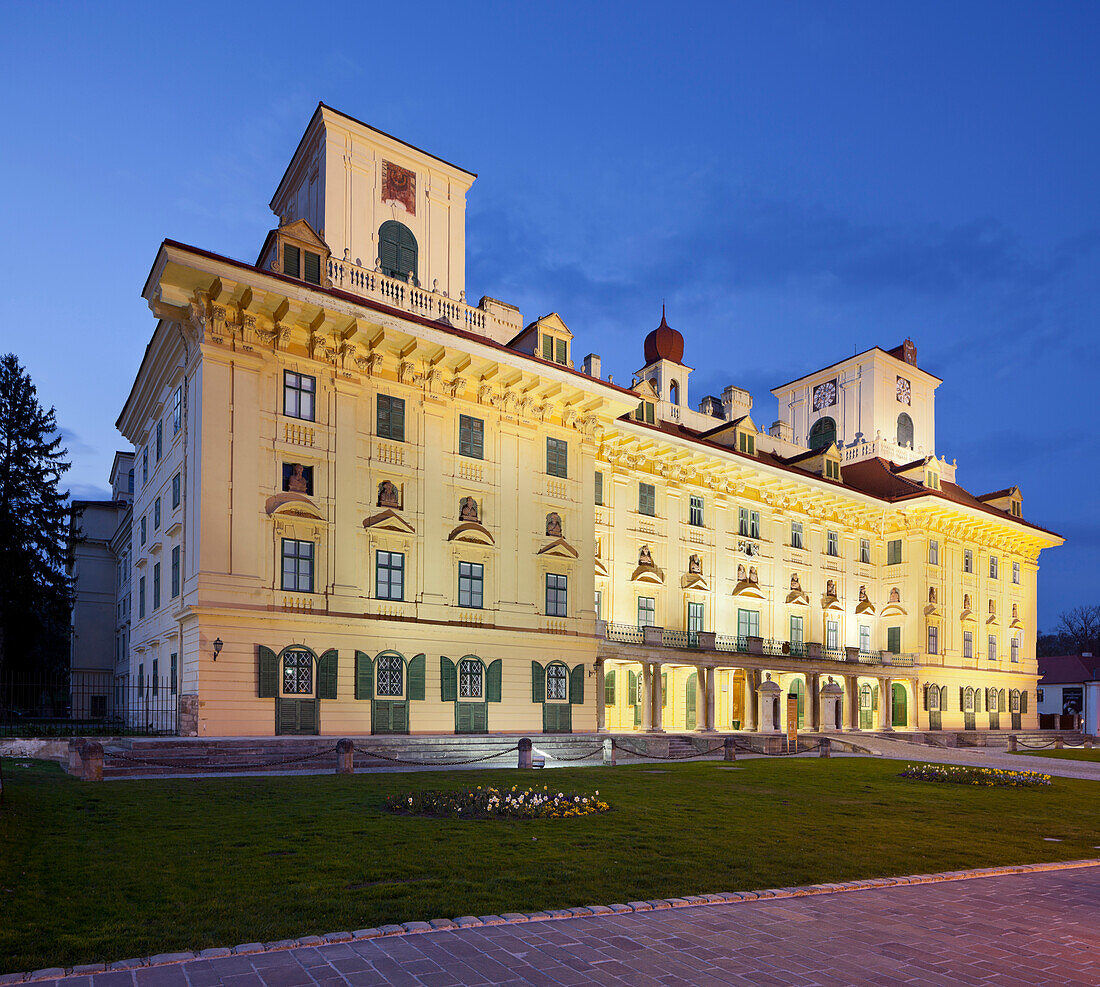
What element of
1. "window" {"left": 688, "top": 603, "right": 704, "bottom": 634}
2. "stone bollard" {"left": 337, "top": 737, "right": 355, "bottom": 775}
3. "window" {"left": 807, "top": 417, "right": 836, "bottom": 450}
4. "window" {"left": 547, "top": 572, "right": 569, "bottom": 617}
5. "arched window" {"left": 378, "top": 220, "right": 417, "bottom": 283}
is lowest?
"stone bollard" {"left": 337, "top": 737, "right": 355, "bottom": 775}

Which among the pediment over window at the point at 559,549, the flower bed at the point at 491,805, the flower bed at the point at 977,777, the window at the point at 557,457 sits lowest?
the flower bed at the point at 977,777

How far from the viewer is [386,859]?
32.6ft

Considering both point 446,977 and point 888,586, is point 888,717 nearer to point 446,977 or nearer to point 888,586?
point 888,586

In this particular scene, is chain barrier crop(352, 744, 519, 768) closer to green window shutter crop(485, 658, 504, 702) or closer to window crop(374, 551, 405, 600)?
green window shutter crop(485, 658, 504, 702)

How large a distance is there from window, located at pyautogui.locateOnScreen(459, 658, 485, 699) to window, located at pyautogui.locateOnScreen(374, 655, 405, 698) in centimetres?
235

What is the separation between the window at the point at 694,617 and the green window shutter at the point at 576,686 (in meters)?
9.51

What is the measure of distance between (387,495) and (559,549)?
7517 mm

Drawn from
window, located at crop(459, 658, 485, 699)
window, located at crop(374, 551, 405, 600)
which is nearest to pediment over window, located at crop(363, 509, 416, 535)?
window, located at crop(374, 551, 405, 600)

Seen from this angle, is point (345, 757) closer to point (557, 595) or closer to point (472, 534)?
point (472, 534)

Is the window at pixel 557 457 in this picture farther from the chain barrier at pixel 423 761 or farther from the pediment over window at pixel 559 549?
the chain barrier at pixel 423 761

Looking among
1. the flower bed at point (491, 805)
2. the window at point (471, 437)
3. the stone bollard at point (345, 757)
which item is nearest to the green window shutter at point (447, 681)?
the window at point (471, 437)

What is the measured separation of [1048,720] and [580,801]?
205 feet

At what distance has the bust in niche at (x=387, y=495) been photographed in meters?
29.1

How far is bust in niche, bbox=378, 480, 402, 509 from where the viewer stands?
29.1m
